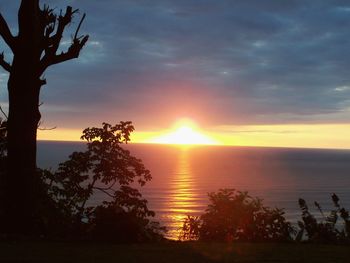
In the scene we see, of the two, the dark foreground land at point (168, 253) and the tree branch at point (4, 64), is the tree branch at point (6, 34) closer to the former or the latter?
the tree branch at point (4, 64)

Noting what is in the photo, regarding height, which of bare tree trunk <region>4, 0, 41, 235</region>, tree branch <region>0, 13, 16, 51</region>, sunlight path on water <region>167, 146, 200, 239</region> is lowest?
sunlight path on water <region>167, 146, 200, 239</region>

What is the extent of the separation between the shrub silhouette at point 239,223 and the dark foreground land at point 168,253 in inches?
92.4

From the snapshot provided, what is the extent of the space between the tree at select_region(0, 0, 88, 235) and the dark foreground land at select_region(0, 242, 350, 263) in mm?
2144

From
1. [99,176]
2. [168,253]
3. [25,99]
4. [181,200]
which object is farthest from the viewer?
[181,200]

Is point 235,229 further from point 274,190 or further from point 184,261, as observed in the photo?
point 274,190

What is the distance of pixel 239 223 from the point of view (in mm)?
Result: 13062

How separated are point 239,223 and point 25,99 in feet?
20.5

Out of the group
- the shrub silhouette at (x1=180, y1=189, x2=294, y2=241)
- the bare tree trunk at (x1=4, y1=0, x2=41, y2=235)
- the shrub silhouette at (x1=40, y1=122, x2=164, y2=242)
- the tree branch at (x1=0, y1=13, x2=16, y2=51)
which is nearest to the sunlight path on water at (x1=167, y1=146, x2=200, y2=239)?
the shrub silhouette at (x1=40, y1=122, x2=164, y2=242)

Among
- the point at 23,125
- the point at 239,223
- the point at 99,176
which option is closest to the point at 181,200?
the point at 99,176

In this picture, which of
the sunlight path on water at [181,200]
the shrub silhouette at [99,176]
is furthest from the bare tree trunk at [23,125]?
the sunlight path on water at [181,200]

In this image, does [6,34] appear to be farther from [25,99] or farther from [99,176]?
[99,176]

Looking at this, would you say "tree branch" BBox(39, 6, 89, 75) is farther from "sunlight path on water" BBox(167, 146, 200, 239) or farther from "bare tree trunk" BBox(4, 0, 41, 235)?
"sunlight path on water" BBox(167, 146, 200, 239)

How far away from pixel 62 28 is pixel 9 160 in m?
3.46

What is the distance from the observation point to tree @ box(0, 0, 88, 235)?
11.8 meters
